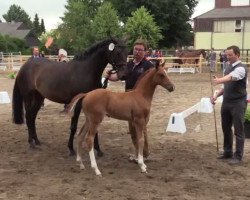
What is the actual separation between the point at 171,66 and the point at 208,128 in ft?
64.9

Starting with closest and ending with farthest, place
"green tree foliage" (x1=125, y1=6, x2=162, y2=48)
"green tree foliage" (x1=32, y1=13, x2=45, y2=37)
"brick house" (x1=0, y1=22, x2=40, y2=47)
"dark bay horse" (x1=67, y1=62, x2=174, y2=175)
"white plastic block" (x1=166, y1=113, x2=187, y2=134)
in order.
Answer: "dark bay horse" (x1=67, y1=62, x2=174, y2=175), "white plastic block" (x1=166, y1=113, x2=187, y2=134), "green tree foliage" (x1=125, y1=6, x2=162, y2=48), "brick house" (x1=0, y1=22, x2=40, y2=47), "green tree foliage" (x1=32, y1=13, x2=45, y2=37)

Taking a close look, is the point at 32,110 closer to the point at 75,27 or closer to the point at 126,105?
the point at 126,105

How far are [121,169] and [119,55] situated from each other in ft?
5.79

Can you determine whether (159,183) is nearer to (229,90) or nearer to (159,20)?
(229,90)

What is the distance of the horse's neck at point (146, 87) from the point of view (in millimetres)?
6082

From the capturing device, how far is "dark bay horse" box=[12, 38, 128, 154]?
22.0ft

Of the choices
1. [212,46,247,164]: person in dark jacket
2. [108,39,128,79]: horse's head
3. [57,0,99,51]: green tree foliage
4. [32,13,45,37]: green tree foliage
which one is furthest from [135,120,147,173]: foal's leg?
[32,13,45,37]: green tree foliage

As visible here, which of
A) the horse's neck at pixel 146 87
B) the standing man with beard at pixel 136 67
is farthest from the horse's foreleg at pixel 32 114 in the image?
the horse's neck at pixel 146 87

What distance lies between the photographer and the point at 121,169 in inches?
243

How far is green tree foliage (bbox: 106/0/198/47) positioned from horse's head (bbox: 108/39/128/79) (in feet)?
140

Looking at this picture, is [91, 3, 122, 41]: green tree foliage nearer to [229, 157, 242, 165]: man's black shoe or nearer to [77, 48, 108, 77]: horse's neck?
[77, 48, 108, 77]: horse's neck

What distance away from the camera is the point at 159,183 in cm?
545

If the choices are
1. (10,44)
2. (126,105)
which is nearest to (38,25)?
(10,44)

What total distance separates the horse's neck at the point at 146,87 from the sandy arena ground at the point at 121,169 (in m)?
1.10
